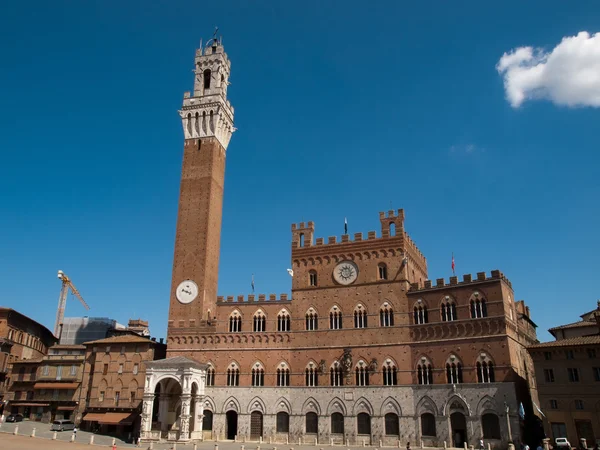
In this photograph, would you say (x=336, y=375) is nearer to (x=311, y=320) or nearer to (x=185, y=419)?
(x=311, y=320)

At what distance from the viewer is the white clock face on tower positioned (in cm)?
5370

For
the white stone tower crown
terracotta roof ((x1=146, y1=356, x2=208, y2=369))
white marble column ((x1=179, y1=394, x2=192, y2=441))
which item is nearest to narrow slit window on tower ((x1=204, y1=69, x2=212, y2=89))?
the white stone tower crown

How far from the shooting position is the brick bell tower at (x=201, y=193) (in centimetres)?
5383

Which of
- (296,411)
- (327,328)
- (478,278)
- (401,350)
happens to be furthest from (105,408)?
(478,278)

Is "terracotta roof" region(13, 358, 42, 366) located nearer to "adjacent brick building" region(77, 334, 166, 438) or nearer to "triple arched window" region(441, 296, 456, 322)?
"adjacent brick building" region(77, 334, 166, 438)

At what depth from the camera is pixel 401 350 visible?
46375 mm

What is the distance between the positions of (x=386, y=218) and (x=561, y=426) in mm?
22939

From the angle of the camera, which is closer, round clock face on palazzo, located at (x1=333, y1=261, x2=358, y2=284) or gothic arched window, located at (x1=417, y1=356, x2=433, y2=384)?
gothic arched window, located at (x1=417, y1=356, x2=433, y2=384)

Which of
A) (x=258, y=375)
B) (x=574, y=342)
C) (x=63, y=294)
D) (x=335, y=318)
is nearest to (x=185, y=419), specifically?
(x=258, y=375)

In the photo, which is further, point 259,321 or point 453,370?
point 259,321

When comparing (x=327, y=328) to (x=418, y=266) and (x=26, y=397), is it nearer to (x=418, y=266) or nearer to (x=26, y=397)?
(x=418, y=266)

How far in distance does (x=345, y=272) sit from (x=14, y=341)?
42281 mm

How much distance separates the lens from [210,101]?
60.8 metres

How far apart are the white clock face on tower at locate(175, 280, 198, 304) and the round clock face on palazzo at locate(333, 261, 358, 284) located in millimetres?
14601
